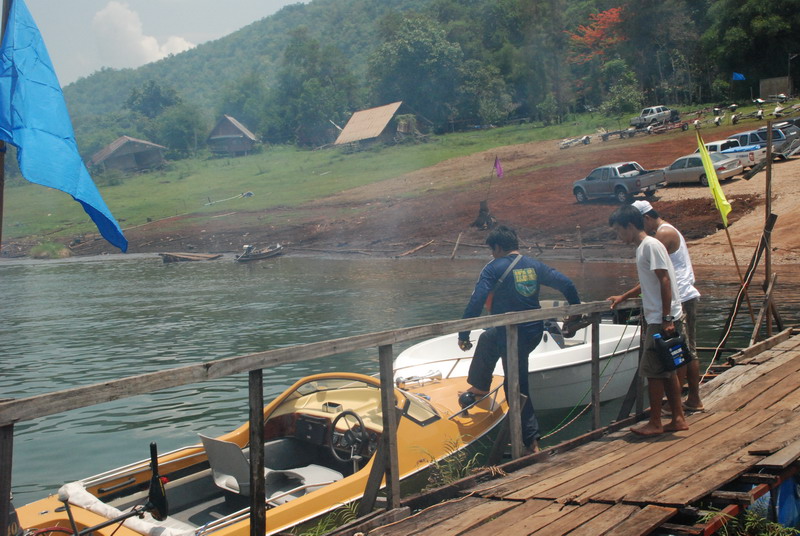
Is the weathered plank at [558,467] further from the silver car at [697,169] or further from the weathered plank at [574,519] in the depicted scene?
the silver car at [697,169]

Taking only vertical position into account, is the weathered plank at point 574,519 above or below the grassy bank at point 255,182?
below

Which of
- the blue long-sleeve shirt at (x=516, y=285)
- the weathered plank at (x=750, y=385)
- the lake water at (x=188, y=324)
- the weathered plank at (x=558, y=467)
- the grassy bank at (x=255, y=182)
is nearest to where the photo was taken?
the weathered plank at (x=558, y=467)

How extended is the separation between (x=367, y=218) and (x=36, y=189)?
4073 cm

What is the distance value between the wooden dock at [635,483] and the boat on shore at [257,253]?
3101 centimetres

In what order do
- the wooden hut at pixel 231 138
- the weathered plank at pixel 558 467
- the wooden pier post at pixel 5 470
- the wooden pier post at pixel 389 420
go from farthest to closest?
the wooden hut at pixel 231 138 < the weathered plank at pixel 558 467 < the wooden pier post at pixel 389 420 < the wooden pier post at pixel 5 470

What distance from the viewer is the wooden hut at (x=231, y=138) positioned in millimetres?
69938

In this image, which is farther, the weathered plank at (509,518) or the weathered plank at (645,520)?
the weathered plank at (509,518)

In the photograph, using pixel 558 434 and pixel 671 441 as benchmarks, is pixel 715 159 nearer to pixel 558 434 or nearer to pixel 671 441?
pixel 558 434

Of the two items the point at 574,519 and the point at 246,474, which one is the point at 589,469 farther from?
the point at 246,474

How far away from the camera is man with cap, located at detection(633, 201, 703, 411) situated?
21.9 ft

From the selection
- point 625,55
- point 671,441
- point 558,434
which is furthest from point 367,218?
point 671,441

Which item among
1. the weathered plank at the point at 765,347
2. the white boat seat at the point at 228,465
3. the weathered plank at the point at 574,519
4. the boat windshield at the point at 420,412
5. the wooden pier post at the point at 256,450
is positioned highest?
the wooden pier post at the point at 256,450

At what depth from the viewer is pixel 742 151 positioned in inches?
1203

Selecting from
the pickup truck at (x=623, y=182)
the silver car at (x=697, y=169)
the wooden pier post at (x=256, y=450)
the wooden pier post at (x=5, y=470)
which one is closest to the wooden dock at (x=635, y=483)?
the wooden pier post at (x=256, y=450)
